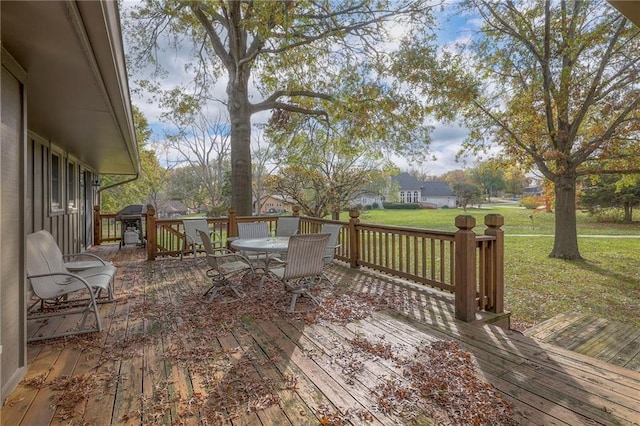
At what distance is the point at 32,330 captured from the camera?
3.29 m

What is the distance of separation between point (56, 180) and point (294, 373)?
6.50 m

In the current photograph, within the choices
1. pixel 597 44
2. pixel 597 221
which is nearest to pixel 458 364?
pixel 597 44

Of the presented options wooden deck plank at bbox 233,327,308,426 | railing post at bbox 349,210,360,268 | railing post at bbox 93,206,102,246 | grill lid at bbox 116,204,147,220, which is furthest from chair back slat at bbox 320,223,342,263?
railing post at bbox 93,206,102,246

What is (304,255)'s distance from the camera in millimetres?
3854

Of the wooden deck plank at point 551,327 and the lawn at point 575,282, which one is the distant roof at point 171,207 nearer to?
the lawn at point 575,282

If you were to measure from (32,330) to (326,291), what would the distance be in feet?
10.8

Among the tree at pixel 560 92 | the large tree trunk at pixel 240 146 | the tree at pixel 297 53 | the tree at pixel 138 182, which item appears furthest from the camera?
the tree at pixel 138 182

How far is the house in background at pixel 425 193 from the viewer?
40750 mm

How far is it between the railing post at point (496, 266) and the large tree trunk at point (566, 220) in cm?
786

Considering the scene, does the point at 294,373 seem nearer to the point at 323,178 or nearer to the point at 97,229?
the point at 323,178

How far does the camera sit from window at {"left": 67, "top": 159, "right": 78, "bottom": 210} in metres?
7.26

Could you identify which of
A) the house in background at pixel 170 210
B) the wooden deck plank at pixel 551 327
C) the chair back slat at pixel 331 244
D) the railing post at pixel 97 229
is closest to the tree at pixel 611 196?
the wooden deck plank at pixel 551 327

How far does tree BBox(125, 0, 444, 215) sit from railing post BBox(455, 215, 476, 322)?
619cm

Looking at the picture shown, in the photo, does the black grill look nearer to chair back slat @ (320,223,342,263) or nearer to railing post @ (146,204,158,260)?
railing post @ (146,204,158,260)
